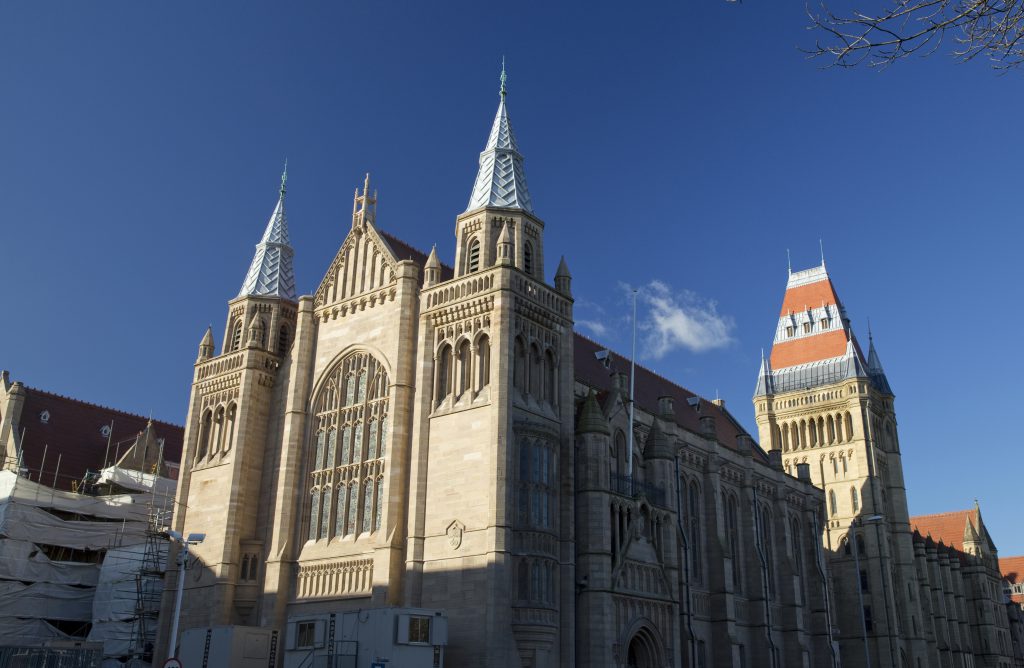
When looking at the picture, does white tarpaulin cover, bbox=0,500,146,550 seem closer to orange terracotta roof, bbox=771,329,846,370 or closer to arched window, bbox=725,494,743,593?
arched window, bbox=725,494,743,593

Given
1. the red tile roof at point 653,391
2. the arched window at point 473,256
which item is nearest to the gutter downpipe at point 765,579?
the red tile roof at point 653,391

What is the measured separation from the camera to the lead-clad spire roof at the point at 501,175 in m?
40.8

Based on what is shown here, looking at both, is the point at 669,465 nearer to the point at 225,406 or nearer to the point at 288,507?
the point at 288,507

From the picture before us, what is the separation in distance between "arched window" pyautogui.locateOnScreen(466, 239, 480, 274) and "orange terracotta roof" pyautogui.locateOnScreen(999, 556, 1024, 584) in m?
115

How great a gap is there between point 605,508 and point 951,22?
28.1 meters

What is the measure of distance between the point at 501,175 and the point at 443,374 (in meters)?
10.0

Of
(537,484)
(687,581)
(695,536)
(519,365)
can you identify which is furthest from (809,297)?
(537,484)

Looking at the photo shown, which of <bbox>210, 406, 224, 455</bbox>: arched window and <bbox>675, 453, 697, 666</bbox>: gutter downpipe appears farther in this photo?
<bbox>210, 406, 224, 455</bbox>: arched window

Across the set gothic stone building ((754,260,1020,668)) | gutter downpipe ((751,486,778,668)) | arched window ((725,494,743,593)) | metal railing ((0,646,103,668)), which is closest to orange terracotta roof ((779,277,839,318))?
gothic stone building ((754,260,1020,668))

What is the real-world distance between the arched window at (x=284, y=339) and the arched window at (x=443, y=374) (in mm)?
12264

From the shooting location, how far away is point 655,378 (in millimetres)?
60938

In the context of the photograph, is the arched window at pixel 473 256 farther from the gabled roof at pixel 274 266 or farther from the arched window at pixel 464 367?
the gabled roof at pixel 274 266

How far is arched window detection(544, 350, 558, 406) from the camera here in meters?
37.8

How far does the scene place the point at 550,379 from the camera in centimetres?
3822
